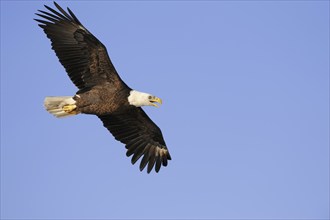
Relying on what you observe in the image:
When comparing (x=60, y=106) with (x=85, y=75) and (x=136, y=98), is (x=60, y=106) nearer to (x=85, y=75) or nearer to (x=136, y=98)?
(x=85, y=75)

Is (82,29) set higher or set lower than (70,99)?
higher

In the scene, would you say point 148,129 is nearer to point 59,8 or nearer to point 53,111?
point 53,111

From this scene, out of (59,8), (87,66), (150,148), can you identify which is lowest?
(150,148)

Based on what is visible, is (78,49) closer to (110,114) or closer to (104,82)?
(104,82)

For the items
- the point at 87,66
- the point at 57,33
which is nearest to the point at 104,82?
the point at 87,66

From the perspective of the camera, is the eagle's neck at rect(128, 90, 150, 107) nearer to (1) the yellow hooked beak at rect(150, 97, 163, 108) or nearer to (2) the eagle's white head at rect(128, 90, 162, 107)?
(2) the eagle's white head at rect(128, 90, 162, 107)

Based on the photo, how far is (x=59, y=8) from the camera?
14.2 metres

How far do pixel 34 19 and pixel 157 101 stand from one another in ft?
9.58

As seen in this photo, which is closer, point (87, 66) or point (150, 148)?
point (87, 66)

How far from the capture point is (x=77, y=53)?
14.4m

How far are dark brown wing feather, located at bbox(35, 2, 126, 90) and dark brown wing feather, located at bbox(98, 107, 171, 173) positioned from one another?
136cm

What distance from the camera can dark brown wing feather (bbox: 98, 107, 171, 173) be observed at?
15578 millimetres

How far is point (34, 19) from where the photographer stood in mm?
14344

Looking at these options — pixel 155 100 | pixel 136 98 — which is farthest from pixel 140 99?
pixel 155 100
